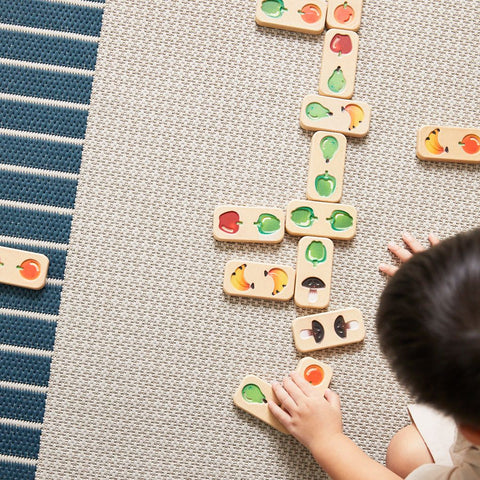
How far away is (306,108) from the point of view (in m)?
0.81

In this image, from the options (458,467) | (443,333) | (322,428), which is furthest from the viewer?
(322,428)

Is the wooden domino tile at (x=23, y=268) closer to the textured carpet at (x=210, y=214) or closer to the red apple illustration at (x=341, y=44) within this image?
the textured carpet at (x=210, y=214)

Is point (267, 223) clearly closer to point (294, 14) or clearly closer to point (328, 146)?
point (328, 146)

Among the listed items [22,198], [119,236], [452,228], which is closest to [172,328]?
[119,236]

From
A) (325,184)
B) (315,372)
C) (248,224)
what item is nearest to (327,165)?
(325,184)

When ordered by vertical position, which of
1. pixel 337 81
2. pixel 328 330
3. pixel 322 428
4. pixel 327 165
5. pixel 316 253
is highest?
pixel 337 81

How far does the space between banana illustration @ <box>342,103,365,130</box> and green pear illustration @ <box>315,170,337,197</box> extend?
8 centimetres

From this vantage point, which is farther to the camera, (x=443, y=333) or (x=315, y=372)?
(x=315, y=372)

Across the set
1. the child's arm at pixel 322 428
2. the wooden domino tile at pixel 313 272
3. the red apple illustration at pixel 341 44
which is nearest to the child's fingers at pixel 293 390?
the child's arm at pixel 322 428

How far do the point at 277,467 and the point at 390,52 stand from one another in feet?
1.96

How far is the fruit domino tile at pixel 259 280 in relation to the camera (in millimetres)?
797

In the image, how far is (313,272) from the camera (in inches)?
31.5

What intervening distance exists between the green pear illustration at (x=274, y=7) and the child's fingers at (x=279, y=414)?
0.53 metres

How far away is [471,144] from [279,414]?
1.49 feet
